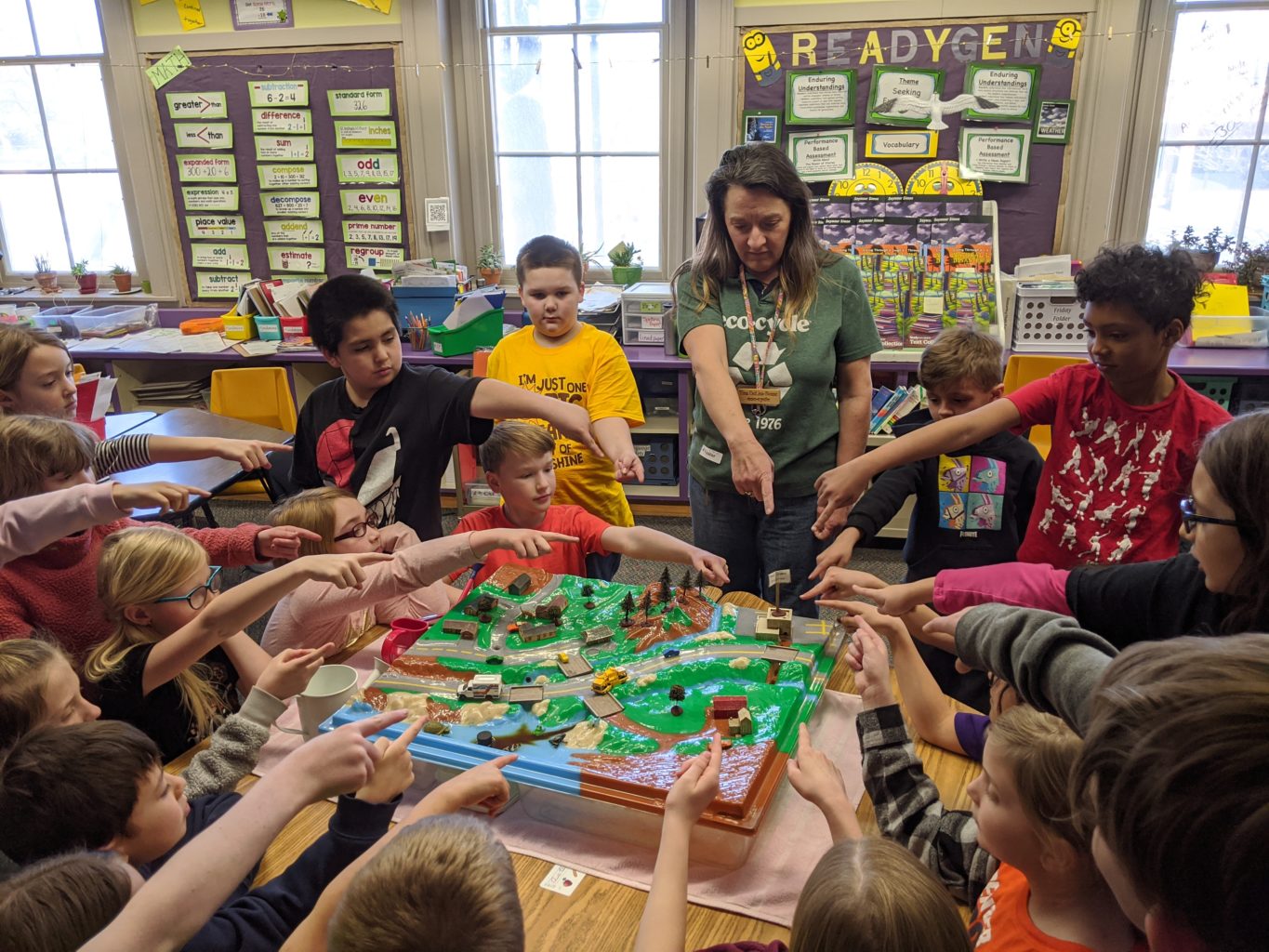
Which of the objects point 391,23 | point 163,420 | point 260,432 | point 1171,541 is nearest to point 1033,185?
point 1171,541

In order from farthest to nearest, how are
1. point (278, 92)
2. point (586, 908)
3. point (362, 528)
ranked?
1. point (278, 92)
2. point (362, 528)
3. point (586, 908)

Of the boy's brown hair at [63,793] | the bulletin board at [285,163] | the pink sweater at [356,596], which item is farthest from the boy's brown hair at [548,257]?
the bulletin board at [285,163]

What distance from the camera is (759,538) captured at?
85.6 inches

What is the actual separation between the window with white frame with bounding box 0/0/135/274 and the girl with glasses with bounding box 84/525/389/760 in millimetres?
4524

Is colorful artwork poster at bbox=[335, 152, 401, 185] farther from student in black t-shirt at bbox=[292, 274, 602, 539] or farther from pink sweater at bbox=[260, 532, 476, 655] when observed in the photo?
pink sweater at bbox=[260, 532, 476, 655]

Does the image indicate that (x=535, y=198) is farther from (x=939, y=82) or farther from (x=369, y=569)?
(x=369, y=569)

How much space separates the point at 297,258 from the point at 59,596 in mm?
3712

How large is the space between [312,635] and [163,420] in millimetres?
2269

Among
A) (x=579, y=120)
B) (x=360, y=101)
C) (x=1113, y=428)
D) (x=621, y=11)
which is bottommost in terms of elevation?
(x=1113, y=428)

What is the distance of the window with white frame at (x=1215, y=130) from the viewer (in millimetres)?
3842

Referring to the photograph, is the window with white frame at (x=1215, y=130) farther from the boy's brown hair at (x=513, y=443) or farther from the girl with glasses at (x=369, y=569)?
the girl with glasses at (x=369, y=569)

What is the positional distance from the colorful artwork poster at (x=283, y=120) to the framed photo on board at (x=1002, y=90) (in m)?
3.44

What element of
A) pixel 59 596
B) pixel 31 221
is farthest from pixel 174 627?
pixel 31 221

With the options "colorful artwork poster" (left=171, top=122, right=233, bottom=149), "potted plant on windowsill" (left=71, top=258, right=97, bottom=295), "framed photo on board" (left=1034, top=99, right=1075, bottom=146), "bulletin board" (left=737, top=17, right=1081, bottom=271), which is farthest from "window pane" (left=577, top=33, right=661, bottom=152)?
"potted plant on windowsill" (left=71, top=258, right=97, bottom=295)
